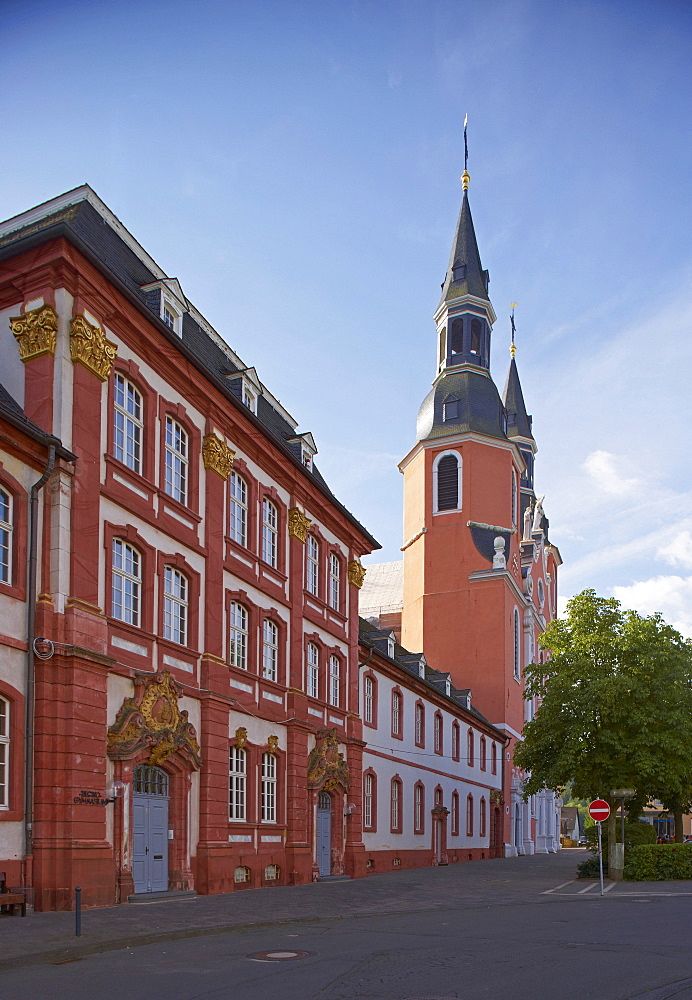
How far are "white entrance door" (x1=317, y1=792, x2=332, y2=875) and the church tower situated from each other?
2941cm

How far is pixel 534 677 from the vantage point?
36812 millimetres

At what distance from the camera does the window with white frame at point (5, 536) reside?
59.4ft

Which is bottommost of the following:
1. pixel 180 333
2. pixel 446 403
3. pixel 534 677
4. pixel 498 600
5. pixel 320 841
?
pixel 320 841

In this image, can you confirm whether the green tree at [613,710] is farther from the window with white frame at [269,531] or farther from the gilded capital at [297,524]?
the window with white frame at [269,531]

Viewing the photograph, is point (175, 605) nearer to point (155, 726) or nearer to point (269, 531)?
point (155, 726)

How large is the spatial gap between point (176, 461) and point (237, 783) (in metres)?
7.90

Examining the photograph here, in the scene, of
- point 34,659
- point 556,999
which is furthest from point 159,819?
point 556,999

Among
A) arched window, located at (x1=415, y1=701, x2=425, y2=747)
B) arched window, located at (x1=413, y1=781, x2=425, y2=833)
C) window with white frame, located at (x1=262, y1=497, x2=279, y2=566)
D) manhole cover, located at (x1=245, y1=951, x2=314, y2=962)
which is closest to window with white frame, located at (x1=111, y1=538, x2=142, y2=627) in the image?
window with white frame, located at (x1=262, y1=497, x2=279, y2=566)

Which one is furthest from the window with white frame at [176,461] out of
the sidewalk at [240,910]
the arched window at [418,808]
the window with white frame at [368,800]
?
the arched window at [418,808]

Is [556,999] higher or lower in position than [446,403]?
lower

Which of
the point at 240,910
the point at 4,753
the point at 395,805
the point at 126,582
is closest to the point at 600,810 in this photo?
the point at 240,910

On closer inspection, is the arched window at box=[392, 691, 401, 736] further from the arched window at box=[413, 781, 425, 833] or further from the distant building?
the distant building

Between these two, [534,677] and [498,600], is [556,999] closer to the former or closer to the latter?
[534,677]

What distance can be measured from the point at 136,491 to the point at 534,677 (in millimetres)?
19652
